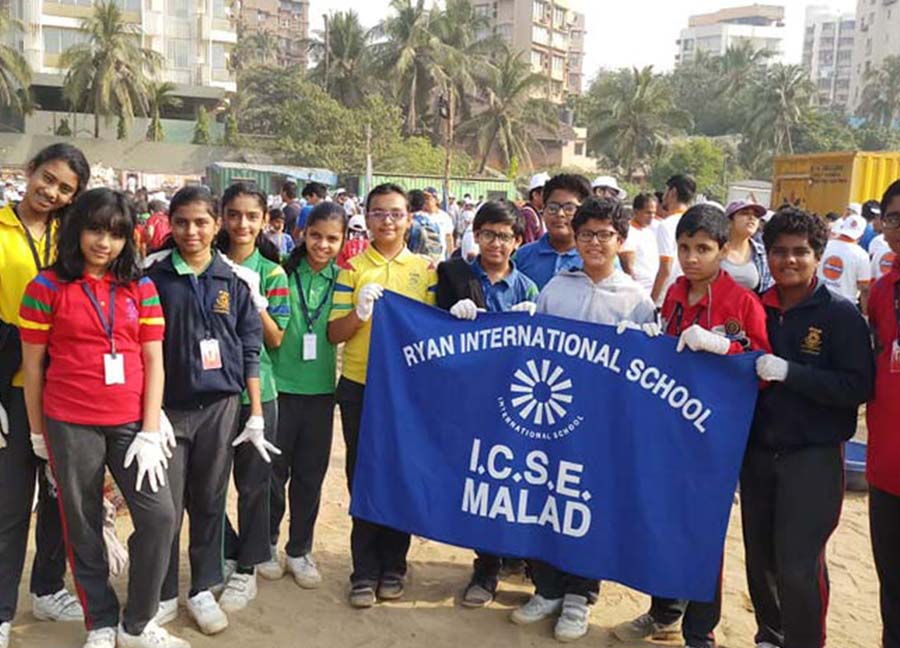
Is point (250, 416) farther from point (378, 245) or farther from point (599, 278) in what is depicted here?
point (599, 278)

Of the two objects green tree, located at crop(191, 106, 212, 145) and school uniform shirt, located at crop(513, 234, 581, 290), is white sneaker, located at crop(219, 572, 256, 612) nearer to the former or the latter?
school uniform shirt, located at crop(513, 234, 581, 290)

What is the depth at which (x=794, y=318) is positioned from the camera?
3.28m

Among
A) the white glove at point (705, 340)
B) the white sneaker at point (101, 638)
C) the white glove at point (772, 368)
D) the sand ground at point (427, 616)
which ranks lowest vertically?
the sand ground at point (427, 616)

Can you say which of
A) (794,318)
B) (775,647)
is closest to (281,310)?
(794,318)

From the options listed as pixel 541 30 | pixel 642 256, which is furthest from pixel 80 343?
pixel 541 30

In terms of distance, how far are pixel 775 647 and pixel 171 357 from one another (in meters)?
2.76

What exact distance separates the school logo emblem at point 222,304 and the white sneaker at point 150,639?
52.1 inches

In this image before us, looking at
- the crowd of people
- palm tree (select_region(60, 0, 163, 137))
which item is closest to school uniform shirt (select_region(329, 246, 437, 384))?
the crowd of people

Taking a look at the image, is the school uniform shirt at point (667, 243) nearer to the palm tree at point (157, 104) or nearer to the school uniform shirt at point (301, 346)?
the school uniform shirt at point (301, 346)

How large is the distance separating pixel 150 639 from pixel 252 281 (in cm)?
154

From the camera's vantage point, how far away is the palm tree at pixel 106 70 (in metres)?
40.0

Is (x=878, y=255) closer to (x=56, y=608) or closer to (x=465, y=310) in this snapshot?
(x=465, y=310)

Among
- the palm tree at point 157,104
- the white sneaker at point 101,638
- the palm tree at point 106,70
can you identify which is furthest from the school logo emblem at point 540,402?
the palm tree at point 157,104

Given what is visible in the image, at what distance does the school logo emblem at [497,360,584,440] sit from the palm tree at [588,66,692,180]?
47.0 metres
